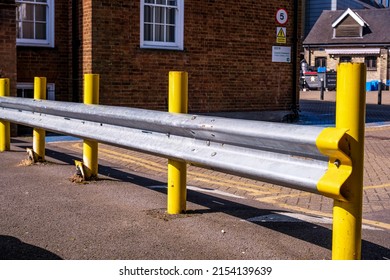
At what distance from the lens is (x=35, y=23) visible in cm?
1450

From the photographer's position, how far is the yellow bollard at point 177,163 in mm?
5734

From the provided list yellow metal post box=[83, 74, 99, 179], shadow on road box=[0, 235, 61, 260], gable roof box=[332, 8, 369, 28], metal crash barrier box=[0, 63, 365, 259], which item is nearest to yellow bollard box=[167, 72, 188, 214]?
metal crash barrier box=[0, 63, 365, 259]

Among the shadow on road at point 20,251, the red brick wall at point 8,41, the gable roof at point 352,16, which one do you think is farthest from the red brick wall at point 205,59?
the gable roof at point 352,16

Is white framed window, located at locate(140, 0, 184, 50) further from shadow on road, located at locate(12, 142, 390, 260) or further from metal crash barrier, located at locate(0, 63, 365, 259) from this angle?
metal crash barrier, located at locate(0, 63, 365, 259)

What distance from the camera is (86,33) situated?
14.1 metres

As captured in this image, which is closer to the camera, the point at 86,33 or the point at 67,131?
the point at 67,131

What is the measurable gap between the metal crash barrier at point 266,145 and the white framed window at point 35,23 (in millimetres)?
7863

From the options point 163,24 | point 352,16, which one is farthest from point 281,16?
point 352,16

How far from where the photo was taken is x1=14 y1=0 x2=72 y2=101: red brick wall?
46.8 ft

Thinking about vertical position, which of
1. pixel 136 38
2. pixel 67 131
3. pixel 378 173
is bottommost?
pixel 378 173
